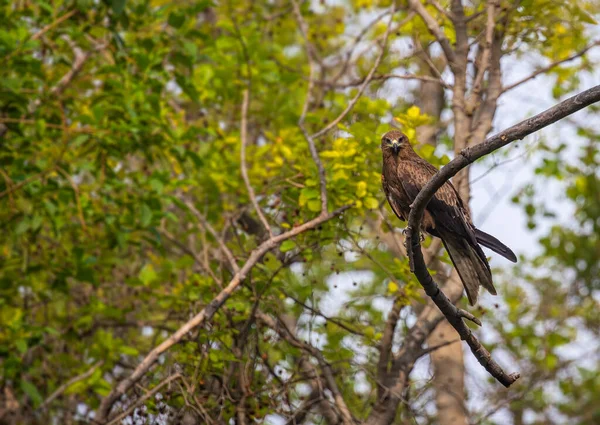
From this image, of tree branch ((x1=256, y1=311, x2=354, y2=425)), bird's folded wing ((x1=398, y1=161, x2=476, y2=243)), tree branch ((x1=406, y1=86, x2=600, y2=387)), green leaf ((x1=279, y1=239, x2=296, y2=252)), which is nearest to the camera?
tree branch ((x1=406, y1=86, x2=600, y2=387))

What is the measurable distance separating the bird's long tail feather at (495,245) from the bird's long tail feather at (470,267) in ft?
0.23

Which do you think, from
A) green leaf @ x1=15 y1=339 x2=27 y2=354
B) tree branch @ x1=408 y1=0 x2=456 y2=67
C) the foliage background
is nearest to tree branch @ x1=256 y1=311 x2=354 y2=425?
the foliage background

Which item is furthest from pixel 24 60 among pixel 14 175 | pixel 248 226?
pixel 248 226

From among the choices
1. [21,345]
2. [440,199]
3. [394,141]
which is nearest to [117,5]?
[394,141]

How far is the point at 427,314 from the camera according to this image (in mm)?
5996

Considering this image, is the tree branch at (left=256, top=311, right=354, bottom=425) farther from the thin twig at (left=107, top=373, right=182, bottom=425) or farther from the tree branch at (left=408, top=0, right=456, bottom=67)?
the tree branch at (left=408, top=0, right=456, bottom=67)

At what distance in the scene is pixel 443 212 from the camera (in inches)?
199

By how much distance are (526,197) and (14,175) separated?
5.45m

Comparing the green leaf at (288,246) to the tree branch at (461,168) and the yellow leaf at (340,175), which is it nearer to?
the yellow leaf at (340,175)

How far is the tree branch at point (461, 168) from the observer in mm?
3234

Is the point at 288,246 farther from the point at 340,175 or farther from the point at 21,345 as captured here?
the point at 21,345

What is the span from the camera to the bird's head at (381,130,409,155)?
5.46 m

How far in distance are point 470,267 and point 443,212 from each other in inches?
15.1

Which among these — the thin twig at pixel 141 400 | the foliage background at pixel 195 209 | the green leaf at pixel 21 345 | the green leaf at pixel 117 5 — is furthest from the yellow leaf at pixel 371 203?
the green leaf at pixel 21 345
